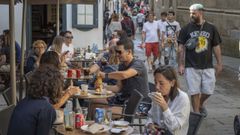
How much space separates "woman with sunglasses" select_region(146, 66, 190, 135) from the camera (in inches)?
189

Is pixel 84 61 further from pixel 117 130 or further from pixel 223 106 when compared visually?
pixel 117 130

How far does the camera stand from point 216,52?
27.9ft

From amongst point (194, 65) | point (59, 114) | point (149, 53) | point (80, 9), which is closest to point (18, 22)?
point (80, 9)

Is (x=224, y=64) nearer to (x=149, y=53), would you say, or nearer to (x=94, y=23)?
(x=149, y=53)

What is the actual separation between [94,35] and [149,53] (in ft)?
5.73

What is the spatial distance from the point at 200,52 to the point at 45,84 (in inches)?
165

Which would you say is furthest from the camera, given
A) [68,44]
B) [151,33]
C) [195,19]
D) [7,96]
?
[151,33]

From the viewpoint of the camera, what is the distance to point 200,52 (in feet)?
27.9

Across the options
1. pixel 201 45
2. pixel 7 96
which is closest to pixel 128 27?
pixel 201 45

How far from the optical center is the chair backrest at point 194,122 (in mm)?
5125

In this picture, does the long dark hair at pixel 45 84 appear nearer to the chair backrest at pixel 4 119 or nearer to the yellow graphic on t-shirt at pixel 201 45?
the chair backrest at pixel 4 119

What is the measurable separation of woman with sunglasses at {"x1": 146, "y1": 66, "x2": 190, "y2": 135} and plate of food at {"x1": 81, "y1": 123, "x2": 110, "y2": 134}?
457mm

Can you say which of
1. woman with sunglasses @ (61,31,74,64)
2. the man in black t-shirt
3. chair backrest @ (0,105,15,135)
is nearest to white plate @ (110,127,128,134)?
chair backrest @ (0,105,15,135)

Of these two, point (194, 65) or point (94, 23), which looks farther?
point (94, 23)
